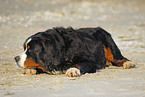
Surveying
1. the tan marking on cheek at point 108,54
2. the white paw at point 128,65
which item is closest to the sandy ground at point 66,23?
the white paw at point 128,65

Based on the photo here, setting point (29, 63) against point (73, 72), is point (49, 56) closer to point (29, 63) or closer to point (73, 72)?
point (29, 63)

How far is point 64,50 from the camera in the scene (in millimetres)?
5055

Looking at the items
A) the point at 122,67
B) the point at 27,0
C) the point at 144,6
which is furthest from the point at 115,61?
the point at 144,6

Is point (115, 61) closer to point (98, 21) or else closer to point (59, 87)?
point (59, 87)

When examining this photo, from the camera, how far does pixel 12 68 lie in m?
5.86

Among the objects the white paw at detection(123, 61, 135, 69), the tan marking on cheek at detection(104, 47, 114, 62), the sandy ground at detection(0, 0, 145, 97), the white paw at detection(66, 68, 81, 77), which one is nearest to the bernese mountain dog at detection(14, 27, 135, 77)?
the white paw at detection(66, 68, 81, 77)

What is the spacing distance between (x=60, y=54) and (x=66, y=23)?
34.1 feet

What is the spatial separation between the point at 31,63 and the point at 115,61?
195 cm

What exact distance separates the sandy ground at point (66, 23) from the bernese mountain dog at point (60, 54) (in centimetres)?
17

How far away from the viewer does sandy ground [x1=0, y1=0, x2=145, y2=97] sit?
3870mm

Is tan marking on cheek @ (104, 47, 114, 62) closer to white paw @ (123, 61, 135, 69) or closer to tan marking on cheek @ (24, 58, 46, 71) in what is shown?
white paw @ (123, 61, 135, 69)

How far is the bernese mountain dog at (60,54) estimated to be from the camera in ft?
15.9

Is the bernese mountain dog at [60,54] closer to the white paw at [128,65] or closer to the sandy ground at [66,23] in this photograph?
the sandy ground at [66,23]

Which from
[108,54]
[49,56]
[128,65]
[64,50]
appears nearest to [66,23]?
[108,54]
